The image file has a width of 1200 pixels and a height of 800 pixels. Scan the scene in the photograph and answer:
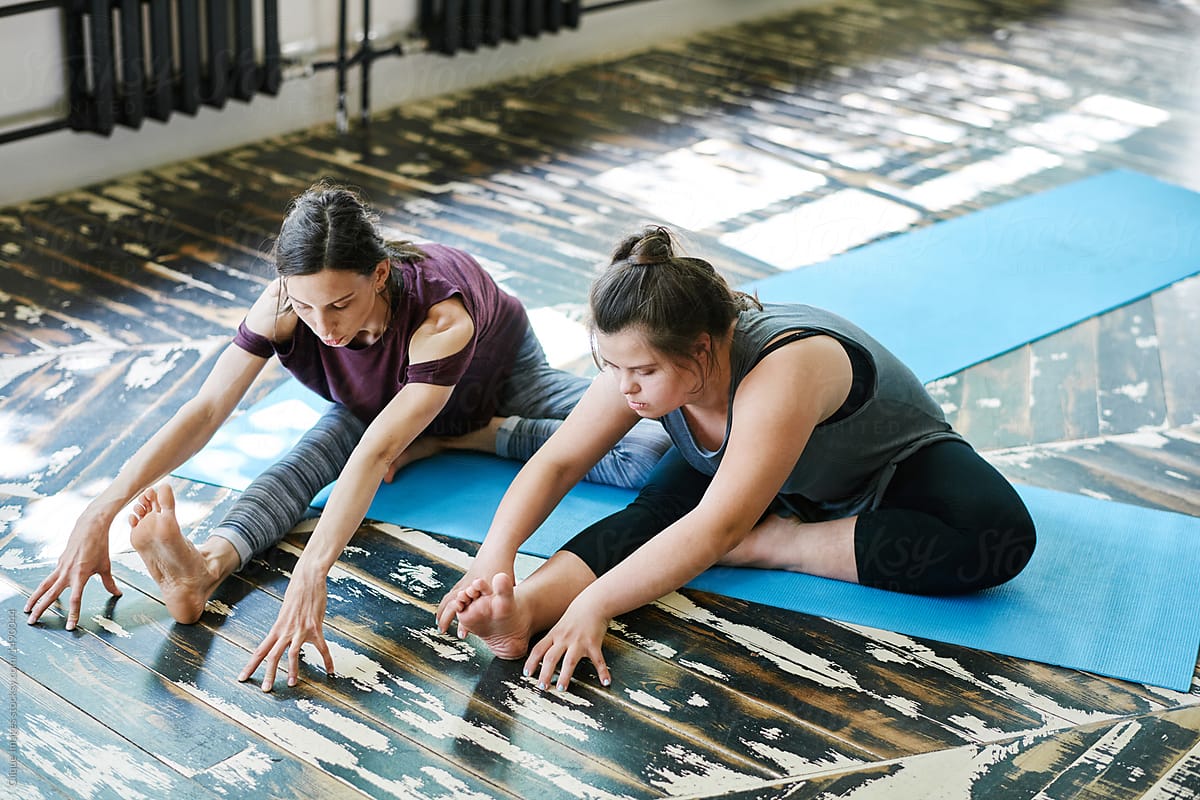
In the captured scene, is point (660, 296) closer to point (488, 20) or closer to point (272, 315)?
point (272, 315)

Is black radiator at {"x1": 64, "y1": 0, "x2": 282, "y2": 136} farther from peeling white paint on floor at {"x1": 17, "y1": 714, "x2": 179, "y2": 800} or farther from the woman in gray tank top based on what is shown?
peeling white paint on floor at {"x1": 17, "y1": 714, "x2": 179, "y2": 800}

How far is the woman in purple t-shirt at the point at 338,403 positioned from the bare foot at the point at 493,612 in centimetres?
20

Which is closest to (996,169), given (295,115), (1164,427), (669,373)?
(1164,427)

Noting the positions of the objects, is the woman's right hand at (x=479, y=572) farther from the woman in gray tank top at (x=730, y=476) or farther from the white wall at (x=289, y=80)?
the white wall at (x=289, y=80)

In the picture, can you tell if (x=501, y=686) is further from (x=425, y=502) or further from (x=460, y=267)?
(x=460, y=267)

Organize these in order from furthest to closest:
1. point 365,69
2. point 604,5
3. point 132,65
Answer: point 604,5 → point 365,69 → point 132,65

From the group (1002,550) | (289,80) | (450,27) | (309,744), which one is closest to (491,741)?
(309,744)

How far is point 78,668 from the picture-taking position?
1725 mm

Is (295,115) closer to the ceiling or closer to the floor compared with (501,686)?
closer to the ceiling

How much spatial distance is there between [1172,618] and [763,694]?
2.18 feet

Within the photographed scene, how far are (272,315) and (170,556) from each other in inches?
15.9

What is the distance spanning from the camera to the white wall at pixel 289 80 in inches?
132

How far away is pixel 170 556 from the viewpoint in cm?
177

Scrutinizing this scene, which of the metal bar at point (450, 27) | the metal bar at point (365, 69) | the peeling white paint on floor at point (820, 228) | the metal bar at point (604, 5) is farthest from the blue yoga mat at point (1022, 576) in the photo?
the metal bar at point (604, 5)
